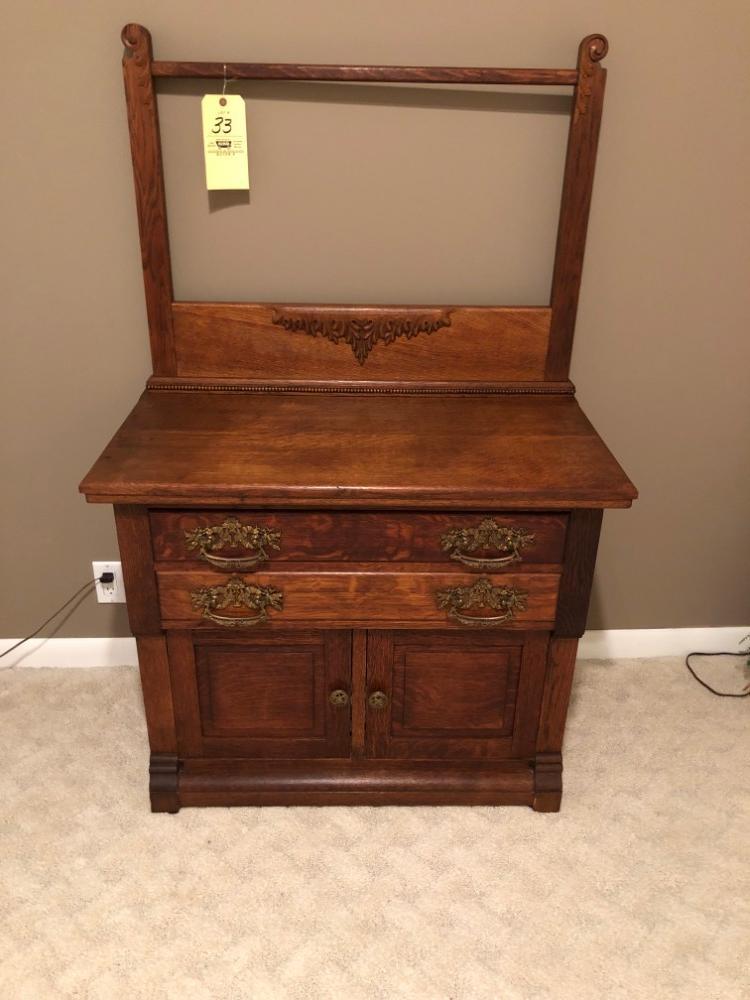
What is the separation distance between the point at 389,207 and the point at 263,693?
0.93m

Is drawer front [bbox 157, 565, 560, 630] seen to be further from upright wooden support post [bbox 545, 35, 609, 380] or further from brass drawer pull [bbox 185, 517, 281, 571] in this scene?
upright wooden support post [bbox 545, 35, 609, 380]

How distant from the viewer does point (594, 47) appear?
1.34 metres

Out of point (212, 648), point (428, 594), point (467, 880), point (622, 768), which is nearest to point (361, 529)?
point (428, 594)

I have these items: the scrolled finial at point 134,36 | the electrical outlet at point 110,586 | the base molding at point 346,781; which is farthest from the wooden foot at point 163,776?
the scrolled finial at point 134,36

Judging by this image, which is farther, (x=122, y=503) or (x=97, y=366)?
(x=97, y=366)

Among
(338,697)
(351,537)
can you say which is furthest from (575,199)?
(338,697)

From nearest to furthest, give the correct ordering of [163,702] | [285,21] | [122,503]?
[122,503]
[285,21]
[163,702]

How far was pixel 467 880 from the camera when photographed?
1.42 metres

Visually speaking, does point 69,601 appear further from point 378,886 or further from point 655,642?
point 655,642

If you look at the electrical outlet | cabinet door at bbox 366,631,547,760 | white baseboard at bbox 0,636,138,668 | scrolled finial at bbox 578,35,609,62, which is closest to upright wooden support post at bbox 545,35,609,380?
scrolled finial at bbox 578,35,609,62

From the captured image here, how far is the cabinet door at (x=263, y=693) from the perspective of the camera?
1.42 metres

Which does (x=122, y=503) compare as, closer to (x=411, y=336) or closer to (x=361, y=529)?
(x=361, y=529)

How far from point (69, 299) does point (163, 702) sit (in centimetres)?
79

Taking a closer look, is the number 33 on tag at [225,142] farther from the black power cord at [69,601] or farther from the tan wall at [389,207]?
the black power cord at [69,601]
